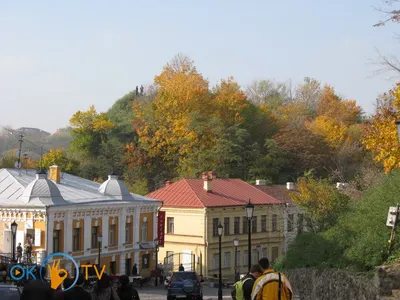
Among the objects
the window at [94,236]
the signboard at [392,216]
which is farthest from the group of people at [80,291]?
the window at [94,236]

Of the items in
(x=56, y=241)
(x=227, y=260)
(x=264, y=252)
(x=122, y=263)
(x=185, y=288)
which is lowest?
(x=185, y=288)

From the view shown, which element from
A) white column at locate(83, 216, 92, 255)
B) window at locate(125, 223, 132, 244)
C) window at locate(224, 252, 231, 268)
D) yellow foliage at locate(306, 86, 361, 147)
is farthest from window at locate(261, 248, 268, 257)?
yellow foliage at locate(306, 86, 361, 147)

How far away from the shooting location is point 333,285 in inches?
935

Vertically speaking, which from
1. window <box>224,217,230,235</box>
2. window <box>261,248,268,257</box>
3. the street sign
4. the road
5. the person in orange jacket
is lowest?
the road

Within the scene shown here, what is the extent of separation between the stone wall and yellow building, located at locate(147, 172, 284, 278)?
A: 86.1ft

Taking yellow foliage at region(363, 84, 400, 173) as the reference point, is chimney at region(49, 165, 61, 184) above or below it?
above

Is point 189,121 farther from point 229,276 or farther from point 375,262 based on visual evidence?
point 375,262

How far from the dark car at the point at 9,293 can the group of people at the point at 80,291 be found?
3.16 feet

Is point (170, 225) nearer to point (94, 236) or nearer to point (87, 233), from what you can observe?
point (94, 236)

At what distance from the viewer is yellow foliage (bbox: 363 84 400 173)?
24359mm

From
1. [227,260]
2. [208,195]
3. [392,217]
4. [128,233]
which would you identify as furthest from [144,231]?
[392,217]

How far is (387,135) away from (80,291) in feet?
46.0

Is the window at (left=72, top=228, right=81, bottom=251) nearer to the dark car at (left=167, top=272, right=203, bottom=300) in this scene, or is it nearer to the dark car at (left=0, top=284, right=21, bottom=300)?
the dark car at (left=167, top=272, right=203, bottom=300)

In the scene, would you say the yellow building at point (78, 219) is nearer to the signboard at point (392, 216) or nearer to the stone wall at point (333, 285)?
the stone wall at point (333, 285)
